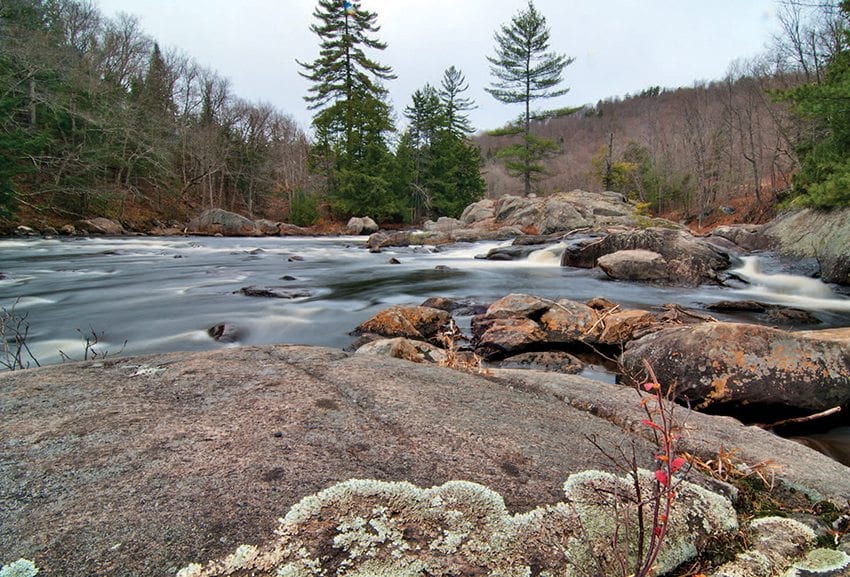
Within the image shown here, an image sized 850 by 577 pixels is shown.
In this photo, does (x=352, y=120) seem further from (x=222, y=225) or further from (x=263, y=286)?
(x=263, y=286)

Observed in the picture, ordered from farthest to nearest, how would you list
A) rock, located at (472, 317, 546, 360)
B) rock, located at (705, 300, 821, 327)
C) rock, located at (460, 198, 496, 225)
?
rock, located at (460, 198, 496, 225) → rock, located at (705, 300, 821, 327) → rock, located at (472, 317, 546, 360)

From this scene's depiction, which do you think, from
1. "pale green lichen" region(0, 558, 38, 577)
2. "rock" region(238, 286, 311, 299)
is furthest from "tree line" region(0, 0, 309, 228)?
"pale green lichen" region(0, 558, 38, 577)

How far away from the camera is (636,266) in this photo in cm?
979

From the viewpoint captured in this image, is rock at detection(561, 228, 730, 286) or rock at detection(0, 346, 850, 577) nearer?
rock at detection(0, 346, 850, 577)

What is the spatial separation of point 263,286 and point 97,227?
1958cm

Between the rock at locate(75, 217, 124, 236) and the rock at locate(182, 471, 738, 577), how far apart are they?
89.8 ft

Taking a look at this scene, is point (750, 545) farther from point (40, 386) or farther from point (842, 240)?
point (842, 240)

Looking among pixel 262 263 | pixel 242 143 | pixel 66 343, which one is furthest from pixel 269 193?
pixel 66 343

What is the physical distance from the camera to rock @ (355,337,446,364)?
12.6ft

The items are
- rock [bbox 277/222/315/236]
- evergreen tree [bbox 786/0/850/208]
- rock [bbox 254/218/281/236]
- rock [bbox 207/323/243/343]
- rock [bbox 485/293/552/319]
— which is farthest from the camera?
rock [bbox 277/222/315/236]

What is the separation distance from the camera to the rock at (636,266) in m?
9.70

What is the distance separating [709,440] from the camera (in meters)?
1.79

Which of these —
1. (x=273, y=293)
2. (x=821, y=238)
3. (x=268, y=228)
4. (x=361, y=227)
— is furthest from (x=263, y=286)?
(x=361, y=227)

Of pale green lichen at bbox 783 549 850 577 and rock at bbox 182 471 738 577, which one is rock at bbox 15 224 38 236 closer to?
rock at bbox 182 471 738 577
